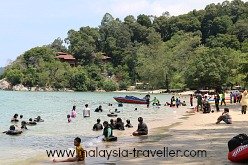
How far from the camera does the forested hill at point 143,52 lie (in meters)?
111

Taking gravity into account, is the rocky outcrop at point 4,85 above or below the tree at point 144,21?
below

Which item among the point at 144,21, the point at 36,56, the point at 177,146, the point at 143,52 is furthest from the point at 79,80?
the point at 177,146

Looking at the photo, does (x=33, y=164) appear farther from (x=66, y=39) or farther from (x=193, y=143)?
(x=66, y=39)

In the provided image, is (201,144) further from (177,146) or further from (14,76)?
(14,76)

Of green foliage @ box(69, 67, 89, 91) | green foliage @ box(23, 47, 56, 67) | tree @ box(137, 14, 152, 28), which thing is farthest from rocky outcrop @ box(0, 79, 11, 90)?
tree @ box(137, 14, 152, 28)

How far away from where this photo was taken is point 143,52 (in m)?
126

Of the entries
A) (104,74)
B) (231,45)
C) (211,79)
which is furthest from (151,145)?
(104,74)

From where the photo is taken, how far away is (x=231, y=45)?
118 meters

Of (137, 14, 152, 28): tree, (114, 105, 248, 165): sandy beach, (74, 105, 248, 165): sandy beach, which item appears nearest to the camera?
(114, 105, 248, 165): sandy beach

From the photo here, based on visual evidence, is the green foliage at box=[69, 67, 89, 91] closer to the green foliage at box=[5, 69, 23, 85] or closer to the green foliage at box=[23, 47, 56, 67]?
the green foliage at box=[23, 47, 56, 67]

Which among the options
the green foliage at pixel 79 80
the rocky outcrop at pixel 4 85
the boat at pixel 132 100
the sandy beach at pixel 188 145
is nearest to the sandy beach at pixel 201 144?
the sandy beach at pixel 188 145

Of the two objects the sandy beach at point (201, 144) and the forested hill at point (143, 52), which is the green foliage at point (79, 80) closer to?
the forested hill at point (143, 52)

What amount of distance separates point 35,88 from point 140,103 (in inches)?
3127

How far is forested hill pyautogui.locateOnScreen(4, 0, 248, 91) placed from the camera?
111 meters
